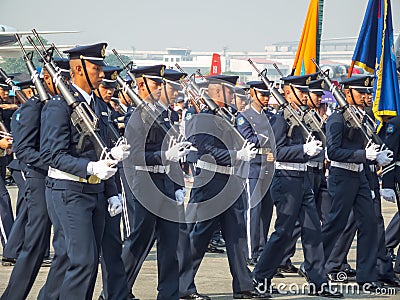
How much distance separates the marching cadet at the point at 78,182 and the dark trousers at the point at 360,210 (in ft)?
9.71

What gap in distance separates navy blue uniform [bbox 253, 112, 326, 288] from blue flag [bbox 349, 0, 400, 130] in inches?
58.7

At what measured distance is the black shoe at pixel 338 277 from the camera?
8891 millimetres

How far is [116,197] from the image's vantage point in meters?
6.32

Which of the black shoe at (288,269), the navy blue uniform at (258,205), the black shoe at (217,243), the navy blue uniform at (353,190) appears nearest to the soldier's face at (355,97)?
the navy blue uniform at (353,190)

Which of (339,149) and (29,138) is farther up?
(29,138)

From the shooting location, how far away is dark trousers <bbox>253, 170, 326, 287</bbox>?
8.19 m

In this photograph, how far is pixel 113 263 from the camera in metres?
6.68

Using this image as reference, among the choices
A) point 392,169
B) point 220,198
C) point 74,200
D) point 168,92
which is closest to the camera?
point 74,200

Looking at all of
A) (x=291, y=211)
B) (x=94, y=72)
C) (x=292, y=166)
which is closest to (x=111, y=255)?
(x=94, y=72)

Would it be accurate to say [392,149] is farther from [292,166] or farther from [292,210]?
[292,210]

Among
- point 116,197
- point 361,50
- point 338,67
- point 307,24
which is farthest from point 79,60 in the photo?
point 338,67

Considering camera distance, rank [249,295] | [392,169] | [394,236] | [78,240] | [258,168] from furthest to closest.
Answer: [258,168] < [394,236] < [392,169] < [249,295] < [78,240]

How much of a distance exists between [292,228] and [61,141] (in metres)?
3.01

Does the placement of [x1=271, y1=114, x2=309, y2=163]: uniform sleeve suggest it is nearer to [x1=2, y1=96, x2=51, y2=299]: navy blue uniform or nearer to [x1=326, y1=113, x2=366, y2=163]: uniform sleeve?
[x1=326, y1=113, x2=366, y2=163]: uniform sleeve
